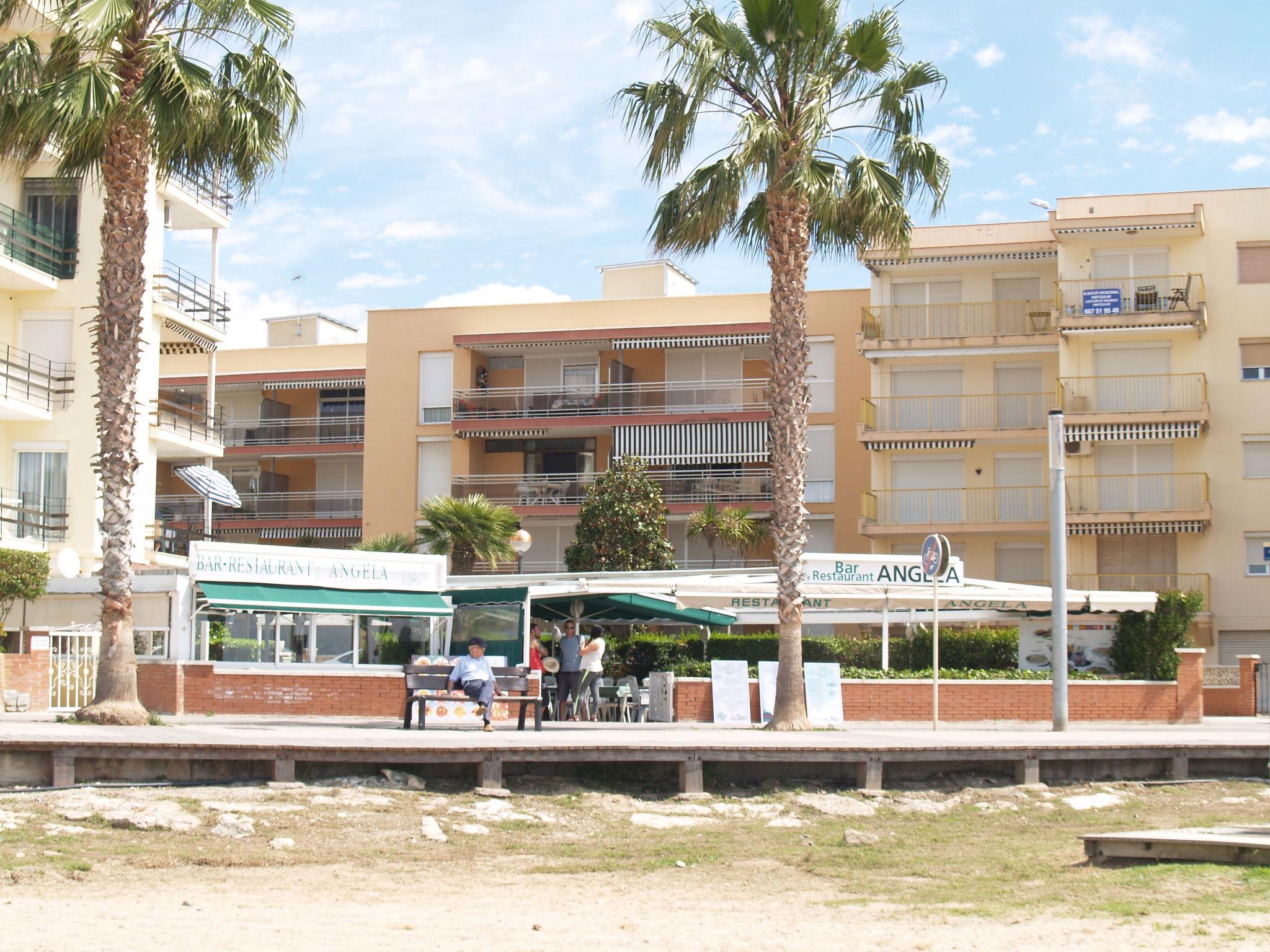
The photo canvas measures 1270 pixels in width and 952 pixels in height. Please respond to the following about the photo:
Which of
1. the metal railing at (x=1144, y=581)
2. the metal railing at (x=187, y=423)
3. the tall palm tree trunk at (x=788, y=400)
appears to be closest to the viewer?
the tall palm tree trunk at (x=788, y=400)

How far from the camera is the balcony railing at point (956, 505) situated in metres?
44.5

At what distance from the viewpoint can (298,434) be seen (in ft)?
180

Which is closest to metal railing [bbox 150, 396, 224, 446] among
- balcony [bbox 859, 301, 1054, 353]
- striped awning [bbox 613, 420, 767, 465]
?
striped awning [bbox 613, 420, 767, 465]

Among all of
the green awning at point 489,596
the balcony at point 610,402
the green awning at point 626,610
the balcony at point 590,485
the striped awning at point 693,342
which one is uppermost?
the striped awning at point 693,342

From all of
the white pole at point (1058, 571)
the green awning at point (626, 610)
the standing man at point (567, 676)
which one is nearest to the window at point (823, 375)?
the green awning at point (626, 610)

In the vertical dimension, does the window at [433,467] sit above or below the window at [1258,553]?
above

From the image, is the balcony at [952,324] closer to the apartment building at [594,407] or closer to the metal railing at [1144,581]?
the apartment building at [594,407]

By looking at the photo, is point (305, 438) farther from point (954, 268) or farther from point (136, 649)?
point (136, 649)

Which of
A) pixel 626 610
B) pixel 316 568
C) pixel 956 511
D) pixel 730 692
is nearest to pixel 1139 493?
pixel 956 511

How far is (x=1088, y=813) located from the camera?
14883 millimetres

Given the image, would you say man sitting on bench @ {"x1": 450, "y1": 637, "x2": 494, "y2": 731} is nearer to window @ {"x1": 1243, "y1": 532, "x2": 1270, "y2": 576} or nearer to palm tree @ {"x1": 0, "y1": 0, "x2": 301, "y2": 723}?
palm tree @ {"x1": 0, "y1": 0, "x2": 301, "y2": 723}

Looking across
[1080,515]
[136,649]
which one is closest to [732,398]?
[1080,515]

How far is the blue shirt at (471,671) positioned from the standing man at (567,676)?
4433mm

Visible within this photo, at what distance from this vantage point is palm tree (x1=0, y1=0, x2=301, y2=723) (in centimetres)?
1866
